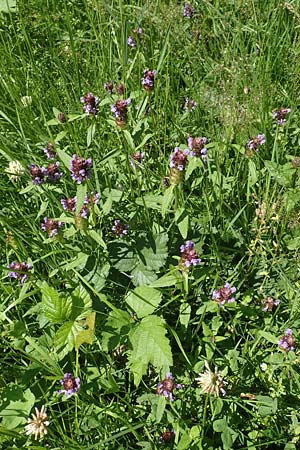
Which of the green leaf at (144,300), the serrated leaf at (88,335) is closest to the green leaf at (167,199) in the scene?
the green leaf at (144,300)

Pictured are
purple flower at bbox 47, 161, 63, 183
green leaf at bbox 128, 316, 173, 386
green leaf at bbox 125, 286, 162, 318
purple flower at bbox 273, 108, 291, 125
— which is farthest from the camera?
purple flower at bbox 273, 108, 291, 125

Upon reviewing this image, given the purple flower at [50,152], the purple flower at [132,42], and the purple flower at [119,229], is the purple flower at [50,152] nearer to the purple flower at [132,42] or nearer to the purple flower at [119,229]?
the purple flower at [119,229]

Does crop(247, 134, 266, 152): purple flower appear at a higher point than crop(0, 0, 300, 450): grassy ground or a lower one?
higher

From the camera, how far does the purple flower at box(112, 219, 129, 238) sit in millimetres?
1623

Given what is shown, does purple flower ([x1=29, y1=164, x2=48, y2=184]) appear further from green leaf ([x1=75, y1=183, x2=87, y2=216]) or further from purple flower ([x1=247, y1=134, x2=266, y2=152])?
purple flower ([x1=247, y1=134, x2=266, y2=152])

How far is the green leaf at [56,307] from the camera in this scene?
4.69 ft

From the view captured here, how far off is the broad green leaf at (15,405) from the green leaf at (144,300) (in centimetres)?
35

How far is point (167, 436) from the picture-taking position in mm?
1415

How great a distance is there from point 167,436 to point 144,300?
346mm

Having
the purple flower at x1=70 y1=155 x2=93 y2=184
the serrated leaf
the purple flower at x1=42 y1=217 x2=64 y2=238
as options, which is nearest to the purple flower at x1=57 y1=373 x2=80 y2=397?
the serrated leaf

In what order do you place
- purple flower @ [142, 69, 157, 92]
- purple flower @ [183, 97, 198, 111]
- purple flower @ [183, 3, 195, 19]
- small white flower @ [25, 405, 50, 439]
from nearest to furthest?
small white flower @ [25, 405, 50, 439], purple flower @ [142, 69, 157, 92], purple flower @ [183, 97, 198, 111], purple flower @ [183, 3, 195, 19]

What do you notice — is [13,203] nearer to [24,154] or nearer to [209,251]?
[24,154]

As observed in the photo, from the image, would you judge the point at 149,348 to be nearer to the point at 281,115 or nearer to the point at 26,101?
the point at 281,115

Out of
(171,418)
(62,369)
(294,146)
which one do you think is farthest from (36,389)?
(294,146)
